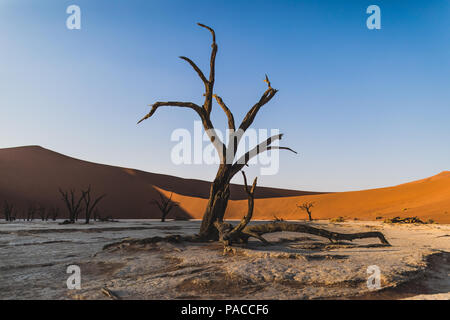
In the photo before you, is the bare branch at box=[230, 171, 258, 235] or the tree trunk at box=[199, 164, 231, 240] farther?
the tree trunk at box=[199, 164, 231, 240]

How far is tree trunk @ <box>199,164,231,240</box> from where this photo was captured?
7070 millimetres

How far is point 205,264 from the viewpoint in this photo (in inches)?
166

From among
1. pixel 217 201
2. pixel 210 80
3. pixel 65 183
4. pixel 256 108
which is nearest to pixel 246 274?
pixel 217 201

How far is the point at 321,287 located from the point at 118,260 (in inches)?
129

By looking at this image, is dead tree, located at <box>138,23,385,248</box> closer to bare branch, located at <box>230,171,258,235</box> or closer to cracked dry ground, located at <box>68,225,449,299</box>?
bare branch, located at <box>230,171,258,235</box>

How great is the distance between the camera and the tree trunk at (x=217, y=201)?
7070 millimetres

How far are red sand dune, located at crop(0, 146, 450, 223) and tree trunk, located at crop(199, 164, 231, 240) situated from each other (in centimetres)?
2411

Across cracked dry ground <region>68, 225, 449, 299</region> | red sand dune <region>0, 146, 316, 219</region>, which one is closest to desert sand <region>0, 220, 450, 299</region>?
cracked dry ground <region>68, 225, 449, 299</region>

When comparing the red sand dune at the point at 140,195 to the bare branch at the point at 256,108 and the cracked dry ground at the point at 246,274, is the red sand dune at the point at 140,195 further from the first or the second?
the cracked dry ground at the point at 246,274

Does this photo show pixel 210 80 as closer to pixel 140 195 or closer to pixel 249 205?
pixel 249 205

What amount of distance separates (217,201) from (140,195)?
49383mm

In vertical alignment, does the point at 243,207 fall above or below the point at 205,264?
below
